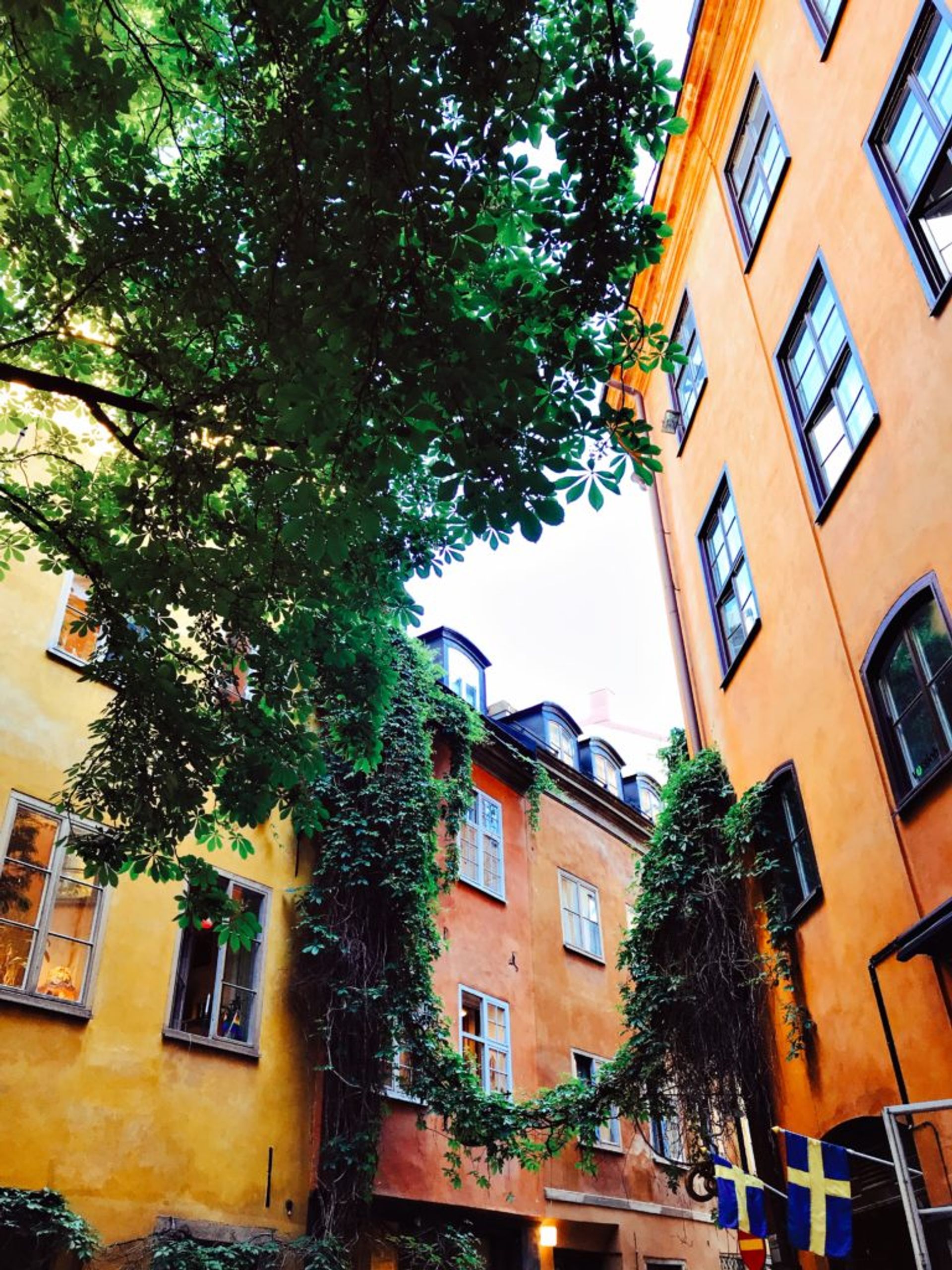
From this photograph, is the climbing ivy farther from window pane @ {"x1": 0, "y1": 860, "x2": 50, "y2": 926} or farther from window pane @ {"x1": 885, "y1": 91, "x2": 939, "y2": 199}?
window pane @ {"x1": 885, "y1": 91, "x2": 939, "y2": 199}

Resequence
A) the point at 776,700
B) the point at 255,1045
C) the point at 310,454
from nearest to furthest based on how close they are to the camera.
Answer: the point at 310,454 → the point at 776,700 → the point at 255,1045

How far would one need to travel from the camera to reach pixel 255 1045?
39.7 feet

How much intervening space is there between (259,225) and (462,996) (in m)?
12.2

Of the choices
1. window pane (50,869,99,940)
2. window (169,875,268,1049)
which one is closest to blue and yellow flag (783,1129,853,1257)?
window (169,875,268,1049)

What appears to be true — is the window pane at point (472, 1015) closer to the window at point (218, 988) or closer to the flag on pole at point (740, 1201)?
the window at point (218, 988)

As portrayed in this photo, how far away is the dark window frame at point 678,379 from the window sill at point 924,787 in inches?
293

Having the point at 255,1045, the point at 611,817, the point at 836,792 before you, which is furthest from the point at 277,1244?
the point at 611,817

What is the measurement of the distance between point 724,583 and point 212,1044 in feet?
26.5

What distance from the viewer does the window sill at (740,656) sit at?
A: 37.8 ft

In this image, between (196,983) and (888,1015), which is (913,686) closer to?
(888,1015)

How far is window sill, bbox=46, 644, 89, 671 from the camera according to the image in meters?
11.2

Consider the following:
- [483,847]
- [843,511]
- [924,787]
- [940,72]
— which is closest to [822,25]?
[940,72]

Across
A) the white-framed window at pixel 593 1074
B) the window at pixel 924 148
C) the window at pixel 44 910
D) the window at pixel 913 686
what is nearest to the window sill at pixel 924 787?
the window at pixel 913 686

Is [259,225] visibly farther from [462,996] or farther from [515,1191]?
[515,1191]
